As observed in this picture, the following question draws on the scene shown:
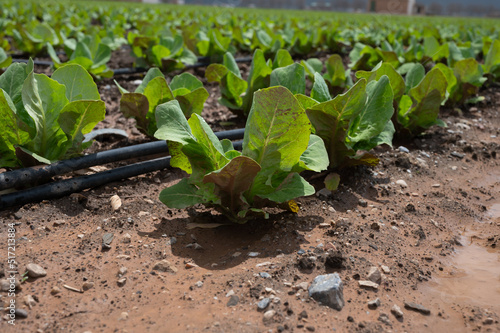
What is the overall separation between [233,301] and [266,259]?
27cm

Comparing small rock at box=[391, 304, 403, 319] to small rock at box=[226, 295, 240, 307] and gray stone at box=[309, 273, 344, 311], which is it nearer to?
gray stone at box=[309, 273, 344, 311]

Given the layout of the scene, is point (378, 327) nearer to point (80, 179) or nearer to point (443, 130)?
→ point (80, 179)

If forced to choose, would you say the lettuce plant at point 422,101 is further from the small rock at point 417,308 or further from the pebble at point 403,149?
the small rock at point 417,308

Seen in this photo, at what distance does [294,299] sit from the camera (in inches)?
54.9

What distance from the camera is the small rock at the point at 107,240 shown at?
5.37ft

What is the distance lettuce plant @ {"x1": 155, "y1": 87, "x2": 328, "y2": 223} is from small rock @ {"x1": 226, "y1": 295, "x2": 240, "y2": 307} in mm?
392

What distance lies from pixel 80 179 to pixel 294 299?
1178 millimetres

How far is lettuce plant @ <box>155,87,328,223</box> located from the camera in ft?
5.32

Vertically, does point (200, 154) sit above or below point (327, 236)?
above

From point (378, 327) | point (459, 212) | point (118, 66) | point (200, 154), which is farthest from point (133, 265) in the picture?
point (118, 66)

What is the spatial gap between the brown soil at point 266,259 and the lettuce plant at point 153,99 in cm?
36

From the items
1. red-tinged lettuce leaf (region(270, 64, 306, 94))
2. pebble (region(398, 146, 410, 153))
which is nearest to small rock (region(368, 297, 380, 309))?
red-tinged lettuce leaf (region(270, 64, 306, 94))

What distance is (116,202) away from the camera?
6.40 ft

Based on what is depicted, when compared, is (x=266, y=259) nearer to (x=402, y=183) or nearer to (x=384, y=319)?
(x=384, y=319)
